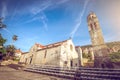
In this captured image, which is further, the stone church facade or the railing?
the stone church facade

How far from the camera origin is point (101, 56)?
23.2 metres

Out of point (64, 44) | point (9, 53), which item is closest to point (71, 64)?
point (64, 44)

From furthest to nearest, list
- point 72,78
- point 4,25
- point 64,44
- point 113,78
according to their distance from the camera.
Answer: point 4,25 → point 64,44 → point 72,78 → point 113,78

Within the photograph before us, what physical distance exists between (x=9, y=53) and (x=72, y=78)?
35.0 meters

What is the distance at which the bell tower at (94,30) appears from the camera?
25845mm

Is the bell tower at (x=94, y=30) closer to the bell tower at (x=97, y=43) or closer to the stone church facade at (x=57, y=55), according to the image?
the bell tower at (x=97, y=43)

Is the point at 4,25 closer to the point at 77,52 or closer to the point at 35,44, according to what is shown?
the point at 35,44

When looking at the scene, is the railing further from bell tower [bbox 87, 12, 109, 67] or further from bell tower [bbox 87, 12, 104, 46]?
bell tower [bbox 87, 12, 104, 46]

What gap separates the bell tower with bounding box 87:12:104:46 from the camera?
25845mm

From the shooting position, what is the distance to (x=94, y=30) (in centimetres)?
2758

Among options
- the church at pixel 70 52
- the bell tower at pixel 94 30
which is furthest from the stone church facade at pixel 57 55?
the bell tower at pixel 94 30

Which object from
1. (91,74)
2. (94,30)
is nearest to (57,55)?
(94,30)

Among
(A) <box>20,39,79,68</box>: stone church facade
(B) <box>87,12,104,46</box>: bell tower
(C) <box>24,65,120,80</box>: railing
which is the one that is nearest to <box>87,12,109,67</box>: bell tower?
(B) <box>87,12,104,46</box>: bell tower

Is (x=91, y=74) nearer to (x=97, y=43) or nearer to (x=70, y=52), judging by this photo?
(x=97, y=43)
